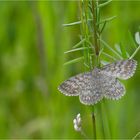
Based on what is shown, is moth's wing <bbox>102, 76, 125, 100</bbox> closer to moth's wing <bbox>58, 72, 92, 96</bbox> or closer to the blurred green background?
moth's wing <bbox>58, 72, 92, 96</bbox>

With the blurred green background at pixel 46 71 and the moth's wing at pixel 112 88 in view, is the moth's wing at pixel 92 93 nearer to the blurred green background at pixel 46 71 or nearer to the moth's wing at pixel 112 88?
the moth's wing at pixel 112 88

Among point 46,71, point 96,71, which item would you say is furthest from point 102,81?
point 46,71

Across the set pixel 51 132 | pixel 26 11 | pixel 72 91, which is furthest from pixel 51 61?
pixel 72 91

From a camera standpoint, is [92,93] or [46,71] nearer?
[92,93]

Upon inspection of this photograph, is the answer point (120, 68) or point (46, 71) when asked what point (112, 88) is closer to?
point (120, 68)

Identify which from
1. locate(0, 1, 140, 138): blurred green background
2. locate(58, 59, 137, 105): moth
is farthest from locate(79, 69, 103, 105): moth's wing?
locate(0, 1, 140, 138): blurred green background

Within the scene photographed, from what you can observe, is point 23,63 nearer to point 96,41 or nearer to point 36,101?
point 36,101

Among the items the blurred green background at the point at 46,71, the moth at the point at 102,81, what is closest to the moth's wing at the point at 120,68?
the moth at the point at 102,81
